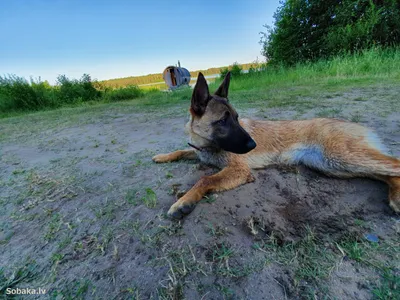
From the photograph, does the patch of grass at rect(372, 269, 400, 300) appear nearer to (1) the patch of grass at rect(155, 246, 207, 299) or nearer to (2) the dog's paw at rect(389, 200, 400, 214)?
(2) the dog's paw at rect(389, 200, 400, 214)

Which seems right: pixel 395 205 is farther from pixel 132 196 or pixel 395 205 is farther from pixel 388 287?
pixel 132 196

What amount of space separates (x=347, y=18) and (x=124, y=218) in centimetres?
1667

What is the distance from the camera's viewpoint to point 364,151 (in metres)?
1.97

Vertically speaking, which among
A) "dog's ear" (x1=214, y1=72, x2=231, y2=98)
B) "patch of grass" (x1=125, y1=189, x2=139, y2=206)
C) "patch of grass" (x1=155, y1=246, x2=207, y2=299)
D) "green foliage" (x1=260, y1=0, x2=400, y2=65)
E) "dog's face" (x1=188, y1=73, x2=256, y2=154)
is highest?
"green foliage" (x1=260, y1=0, x2=400, y2=65)

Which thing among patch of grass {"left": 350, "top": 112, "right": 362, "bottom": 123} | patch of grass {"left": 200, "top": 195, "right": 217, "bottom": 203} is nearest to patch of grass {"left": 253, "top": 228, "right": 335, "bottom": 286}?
patch of grass {"left": 200, "top": 195, "right": 217, "bottom": 203}

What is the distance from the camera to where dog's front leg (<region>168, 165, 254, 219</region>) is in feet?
5.37

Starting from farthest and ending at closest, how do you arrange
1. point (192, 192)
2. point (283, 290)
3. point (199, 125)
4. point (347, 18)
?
point (347, 18) < point (199, 125) < point (192, 192) < point (283, 290)

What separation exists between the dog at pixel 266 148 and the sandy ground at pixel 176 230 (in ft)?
0.38

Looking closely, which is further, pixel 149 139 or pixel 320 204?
pixel 149 139

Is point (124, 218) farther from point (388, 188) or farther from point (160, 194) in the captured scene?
point (388, 188)

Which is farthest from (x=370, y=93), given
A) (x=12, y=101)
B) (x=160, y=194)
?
(x=12, y=101)

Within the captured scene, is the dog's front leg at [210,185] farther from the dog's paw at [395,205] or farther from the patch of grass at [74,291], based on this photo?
the dog's paw at [395,205]

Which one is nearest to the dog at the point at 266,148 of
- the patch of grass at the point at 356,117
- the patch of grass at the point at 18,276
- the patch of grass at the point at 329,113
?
the patch of grass at the point at 18,276

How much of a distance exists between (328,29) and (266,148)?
607 inches
